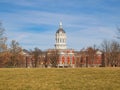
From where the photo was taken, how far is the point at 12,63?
92375mm

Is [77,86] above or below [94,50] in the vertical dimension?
below

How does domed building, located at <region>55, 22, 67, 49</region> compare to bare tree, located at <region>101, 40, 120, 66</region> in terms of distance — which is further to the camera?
domed building, located at <region>55, 22, 67, 49</region>

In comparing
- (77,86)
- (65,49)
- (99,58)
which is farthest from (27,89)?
(65,49)

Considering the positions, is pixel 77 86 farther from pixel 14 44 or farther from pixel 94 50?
pixel 94 50

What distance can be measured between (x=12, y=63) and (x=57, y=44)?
86.1 metres

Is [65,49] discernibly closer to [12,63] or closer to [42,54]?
[42,54]

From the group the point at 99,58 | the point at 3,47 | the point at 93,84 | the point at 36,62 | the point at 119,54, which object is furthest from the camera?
the point at 99,58

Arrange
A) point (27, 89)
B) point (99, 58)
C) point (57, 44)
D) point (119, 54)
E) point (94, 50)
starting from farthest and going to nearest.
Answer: point (57, 44) → point (99, 58) → point (94, 50) → point (119, 54) → point (27, 89)

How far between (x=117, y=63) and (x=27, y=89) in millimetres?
90032

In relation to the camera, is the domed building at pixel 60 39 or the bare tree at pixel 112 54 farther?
the domed building at pixel 60 39

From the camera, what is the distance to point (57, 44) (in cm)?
17738

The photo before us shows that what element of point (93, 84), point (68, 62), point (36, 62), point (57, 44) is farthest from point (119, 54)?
point (93, 84)

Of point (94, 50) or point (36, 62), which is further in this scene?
point (94, 50)

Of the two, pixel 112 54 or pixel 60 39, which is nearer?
pixel 112 54
